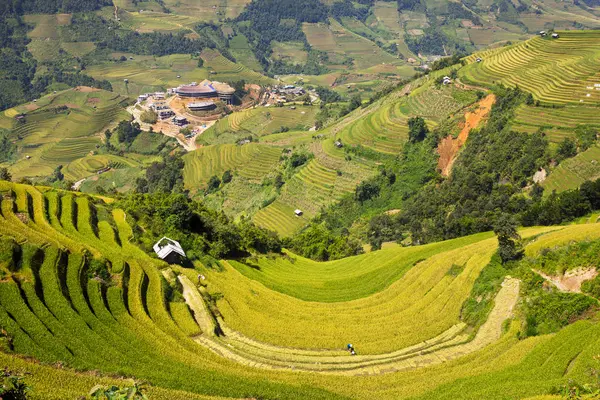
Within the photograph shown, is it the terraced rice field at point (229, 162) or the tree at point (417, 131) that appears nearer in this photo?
the tree at point (417, 131)

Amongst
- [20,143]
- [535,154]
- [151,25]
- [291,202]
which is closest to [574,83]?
[535,154]

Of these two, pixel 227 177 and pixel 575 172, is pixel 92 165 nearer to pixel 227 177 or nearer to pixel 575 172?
pixel 227 177

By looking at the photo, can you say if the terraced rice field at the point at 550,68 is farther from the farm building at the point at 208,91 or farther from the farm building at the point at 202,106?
the farm building at the point at 208,91

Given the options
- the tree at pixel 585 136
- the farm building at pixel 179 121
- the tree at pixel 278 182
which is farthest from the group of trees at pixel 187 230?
the farm building at pixel 179 121

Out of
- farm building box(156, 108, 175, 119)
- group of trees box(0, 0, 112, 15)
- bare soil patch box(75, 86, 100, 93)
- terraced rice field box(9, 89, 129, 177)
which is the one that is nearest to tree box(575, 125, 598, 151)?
farm building box(156, 108, 175, 119)

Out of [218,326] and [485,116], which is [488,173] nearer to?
[485,116]

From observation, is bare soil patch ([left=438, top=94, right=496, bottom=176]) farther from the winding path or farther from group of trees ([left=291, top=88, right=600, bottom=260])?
the winding path
